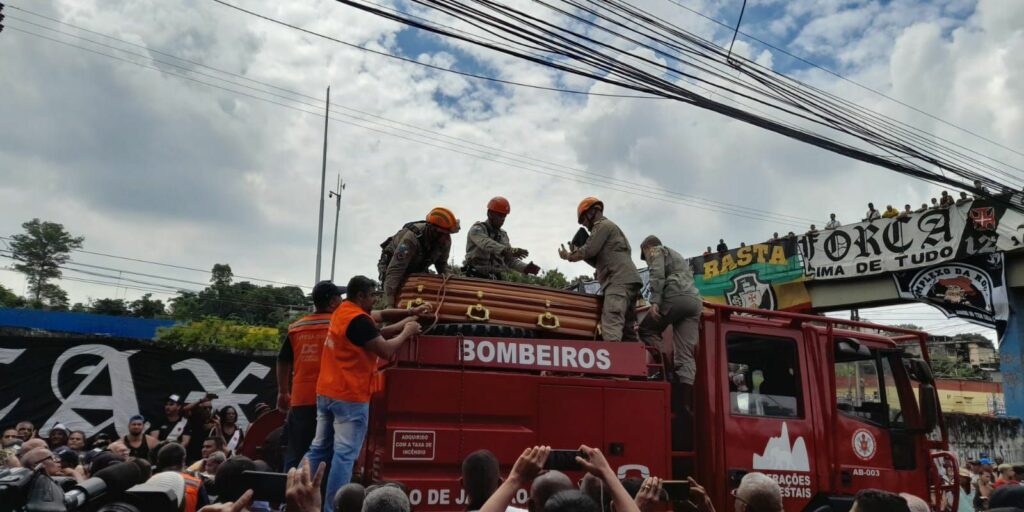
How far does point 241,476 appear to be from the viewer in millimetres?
2400

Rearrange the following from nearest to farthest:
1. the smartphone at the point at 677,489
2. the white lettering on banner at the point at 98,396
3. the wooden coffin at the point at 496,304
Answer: the smartphone at the point at 677,489
the wooden coffin at the point at 496,304
the white lettering on banner at the point at 98,396

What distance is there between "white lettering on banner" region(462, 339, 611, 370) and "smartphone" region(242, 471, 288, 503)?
8.34 ft

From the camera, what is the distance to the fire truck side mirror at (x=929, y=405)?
593cm

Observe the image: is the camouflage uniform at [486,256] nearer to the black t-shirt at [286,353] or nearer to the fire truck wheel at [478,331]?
the fire truck wheel at [478,331]

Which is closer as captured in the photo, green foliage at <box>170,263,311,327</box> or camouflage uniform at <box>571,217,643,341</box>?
camouflage uniform at <box>571,217,643,341</box>

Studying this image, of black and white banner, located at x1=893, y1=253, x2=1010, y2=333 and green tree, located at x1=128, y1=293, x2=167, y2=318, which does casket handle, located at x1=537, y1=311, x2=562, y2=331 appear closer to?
black and white banner, located at x1=893, y1=253, x2=1010, y2=333

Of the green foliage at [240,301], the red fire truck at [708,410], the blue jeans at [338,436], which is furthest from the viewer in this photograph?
the green foliage at [240,301]

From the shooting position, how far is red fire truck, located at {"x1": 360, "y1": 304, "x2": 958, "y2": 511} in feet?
15.3

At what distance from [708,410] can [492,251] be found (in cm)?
232

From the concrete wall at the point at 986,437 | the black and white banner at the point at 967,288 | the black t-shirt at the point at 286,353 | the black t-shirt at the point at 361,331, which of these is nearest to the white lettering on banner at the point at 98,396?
the black t-shirt at the point at 286,353

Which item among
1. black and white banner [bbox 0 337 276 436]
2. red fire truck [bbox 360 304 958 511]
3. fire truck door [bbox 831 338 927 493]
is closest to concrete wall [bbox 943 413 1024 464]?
red fire truck [bbox 360 304 958 511]

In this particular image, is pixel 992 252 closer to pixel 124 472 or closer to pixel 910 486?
pixel 910 486

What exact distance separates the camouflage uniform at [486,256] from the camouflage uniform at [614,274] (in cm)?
63

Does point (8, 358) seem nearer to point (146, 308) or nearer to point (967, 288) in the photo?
point (967, 288)
